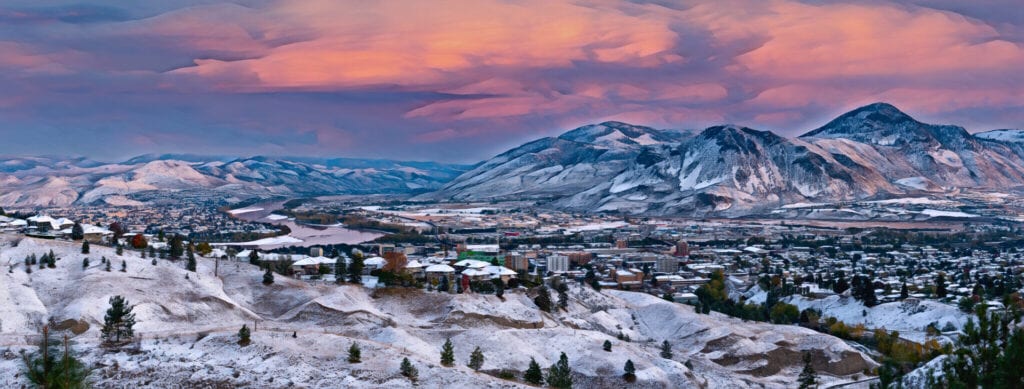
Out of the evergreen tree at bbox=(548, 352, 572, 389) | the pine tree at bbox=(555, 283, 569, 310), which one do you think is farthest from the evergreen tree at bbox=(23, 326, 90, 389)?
the pine tree at bbox=(555, 283, 569, 310)

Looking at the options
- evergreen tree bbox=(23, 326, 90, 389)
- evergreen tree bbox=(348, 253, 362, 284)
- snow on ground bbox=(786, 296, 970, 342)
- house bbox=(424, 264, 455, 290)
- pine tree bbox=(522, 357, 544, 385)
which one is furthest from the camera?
house bbox=(424, 264, 455, 290)

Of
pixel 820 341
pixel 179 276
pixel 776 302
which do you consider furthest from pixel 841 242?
pixel 179 276

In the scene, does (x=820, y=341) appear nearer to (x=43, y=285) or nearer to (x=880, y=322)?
(x=880, y=322)

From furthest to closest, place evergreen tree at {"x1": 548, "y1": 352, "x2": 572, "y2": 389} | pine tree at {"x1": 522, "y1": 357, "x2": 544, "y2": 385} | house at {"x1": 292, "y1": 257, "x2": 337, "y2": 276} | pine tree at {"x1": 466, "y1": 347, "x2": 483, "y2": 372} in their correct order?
house at {"x1": 292, "y1": 257, "x2": 337, "y2": 276} → pine tree at {"x1": 466, "y1": 347, "x2": 483, "y2": 372} → evergreen tree at {"x1": 548, "y1": 352, "x2": 572, "y2": 389} → pine tree at {"x1": 522, "y1": 357, "x2": 544, "y2": 385}

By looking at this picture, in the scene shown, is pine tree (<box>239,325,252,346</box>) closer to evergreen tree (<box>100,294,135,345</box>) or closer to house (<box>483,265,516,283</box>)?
evergreen tree (<box>100,294,135,345</box>)

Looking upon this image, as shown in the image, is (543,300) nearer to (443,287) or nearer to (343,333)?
(443,287)

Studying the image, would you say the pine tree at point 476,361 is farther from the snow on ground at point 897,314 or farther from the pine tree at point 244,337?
the snow on ground at point 897,314

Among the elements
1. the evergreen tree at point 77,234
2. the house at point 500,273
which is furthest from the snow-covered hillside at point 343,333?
the evergreen tree at point 77,234
